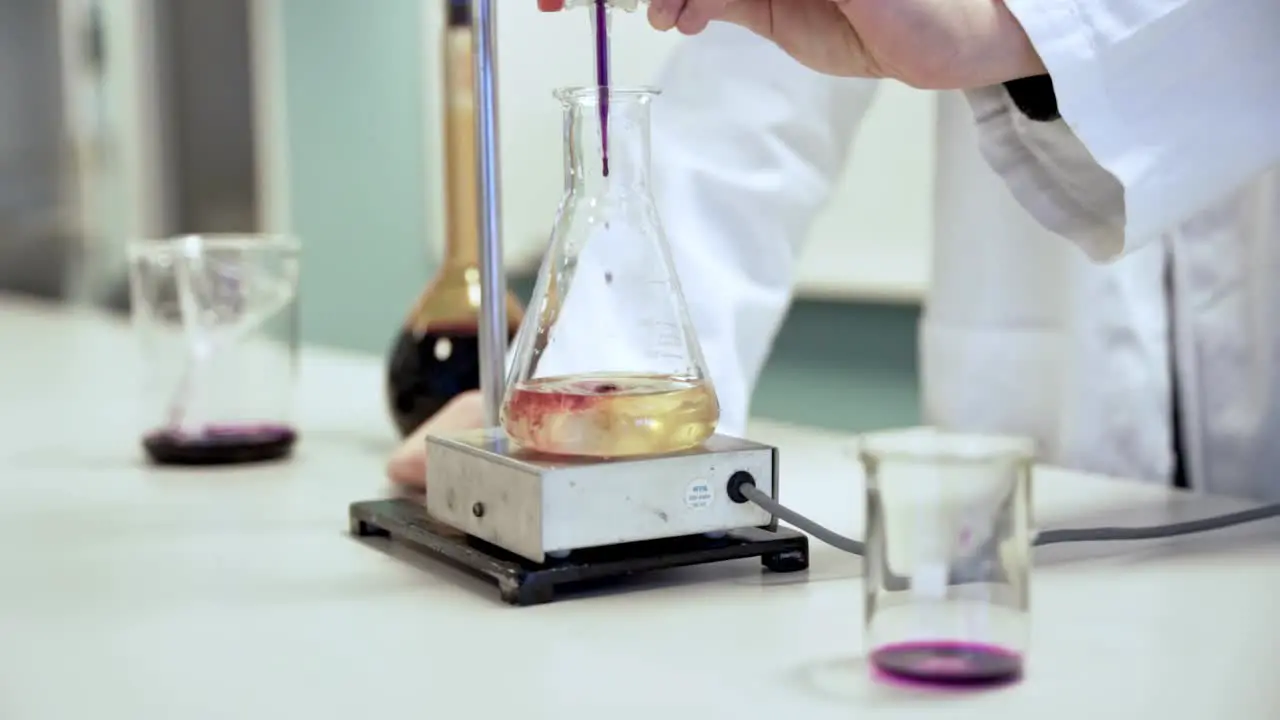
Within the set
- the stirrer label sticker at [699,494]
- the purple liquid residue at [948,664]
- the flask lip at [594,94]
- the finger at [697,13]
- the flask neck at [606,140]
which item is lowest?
the purple liquid residue at [948,664]

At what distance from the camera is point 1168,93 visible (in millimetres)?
812

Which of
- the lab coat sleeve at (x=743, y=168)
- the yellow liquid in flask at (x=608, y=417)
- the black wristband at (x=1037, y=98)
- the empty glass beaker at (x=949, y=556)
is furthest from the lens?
the lab coat sleeve at (x=743, y=168)

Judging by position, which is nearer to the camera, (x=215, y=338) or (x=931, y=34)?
(x=931, y=34)

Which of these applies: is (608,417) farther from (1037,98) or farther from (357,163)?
(357,163)

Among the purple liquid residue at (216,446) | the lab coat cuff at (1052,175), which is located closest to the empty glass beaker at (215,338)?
the purple liquid residue at (216,446)

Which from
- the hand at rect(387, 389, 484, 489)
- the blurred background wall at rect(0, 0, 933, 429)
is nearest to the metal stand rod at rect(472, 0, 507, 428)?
the hand at rect(387, 389, 484, 489)

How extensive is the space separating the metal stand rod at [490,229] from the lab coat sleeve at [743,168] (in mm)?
230

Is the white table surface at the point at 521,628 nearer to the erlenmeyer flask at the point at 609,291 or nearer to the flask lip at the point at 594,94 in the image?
the erlenmeyer flask at the point at 609,291

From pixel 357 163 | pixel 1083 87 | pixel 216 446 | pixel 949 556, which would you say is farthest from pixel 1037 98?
pixel 357 163

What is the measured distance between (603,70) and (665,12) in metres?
0.05

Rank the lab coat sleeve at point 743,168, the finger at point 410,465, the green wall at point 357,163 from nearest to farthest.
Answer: the finger at point 410,465
the lab coat sleeve at point 743,168
the green wall at point 357,163

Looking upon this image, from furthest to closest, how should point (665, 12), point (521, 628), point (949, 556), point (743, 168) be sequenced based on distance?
point (743, 168), point (665, 12), point (521, 628), point (949, 556)

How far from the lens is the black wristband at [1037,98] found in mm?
835

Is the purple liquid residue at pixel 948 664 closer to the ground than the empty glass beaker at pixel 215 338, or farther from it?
closer to the ground
